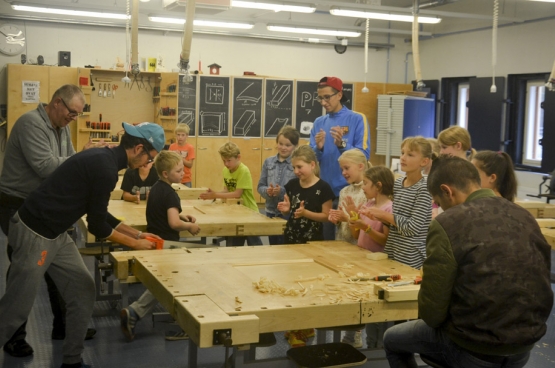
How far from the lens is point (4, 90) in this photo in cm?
1090

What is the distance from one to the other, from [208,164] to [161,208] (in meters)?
7.20

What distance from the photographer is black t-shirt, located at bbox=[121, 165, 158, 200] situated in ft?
19.1

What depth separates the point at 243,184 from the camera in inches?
227

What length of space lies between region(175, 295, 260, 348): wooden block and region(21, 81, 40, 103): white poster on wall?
9031 mm

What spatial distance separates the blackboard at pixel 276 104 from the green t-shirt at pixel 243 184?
20.3 ft

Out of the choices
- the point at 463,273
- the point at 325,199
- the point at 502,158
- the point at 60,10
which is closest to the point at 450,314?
the point at 463,273

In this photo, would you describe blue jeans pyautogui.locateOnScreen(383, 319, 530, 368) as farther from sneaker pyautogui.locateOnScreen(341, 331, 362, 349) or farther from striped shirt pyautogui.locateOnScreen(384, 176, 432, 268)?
sneaker pyautogui.locateOnScreen(341, 331, 362, 349)

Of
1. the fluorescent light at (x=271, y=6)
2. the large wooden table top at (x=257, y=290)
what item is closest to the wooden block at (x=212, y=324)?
the large wooden table top at (x=257, y=290)

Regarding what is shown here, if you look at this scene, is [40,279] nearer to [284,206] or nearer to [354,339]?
[284,206]

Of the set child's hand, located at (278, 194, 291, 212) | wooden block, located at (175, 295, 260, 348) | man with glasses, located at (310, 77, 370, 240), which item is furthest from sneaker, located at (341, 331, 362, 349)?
wooden block, located at (175, 295, 260, 348)

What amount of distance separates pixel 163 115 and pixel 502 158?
8.32 meters

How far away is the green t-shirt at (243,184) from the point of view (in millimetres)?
5773

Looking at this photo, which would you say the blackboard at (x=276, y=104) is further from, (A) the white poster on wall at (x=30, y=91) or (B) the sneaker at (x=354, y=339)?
(B) the sneaker at (x=354, y=339)

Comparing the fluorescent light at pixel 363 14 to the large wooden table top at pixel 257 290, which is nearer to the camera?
the large wooden table top at pixel 257 290
